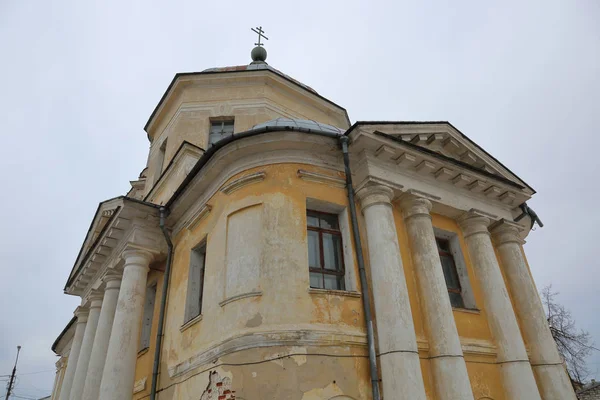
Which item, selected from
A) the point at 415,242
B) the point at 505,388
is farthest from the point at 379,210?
the point at 505,388

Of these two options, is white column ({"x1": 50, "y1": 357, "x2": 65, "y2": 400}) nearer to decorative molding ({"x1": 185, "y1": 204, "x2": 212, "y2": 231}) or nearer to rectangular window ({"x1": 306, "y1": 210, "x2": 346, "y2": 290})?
decorative molding ({"x1": 185, "y1": 204, "x2": 212, "y2": 231})

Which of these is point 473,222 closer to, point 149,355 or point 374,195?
point 374,195

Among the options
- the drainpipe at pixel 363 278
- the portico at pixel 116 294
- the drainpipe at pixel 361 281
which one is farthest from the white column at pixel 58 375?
the drainpipe at pixel 363 278

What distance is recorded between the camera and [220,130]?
13133mm

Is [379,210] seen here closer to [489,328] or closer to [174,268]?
[489,328]

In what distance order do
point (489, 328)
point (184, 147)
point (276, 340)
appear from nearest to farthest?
1. point (276, 340)
2. point (489, 328)
3. point (184, 147)

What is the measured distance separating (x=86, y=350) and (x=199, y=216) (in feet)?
19.7

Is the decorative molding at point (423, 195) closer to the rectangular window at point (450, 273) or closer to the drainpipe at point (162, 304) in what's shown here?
the rectangular window at point (450, 273)

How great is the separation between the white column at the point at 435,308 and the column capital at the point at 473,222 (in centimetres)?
136

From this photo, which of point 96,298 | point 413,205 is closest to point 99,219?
point 96,298

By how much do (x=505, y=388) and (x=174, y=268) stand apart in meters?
7.38

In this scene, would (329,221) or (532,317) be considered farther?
(532,317)

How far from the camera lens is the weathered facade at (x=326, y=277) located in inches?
267

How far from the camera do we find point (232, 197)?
27.6 feet
